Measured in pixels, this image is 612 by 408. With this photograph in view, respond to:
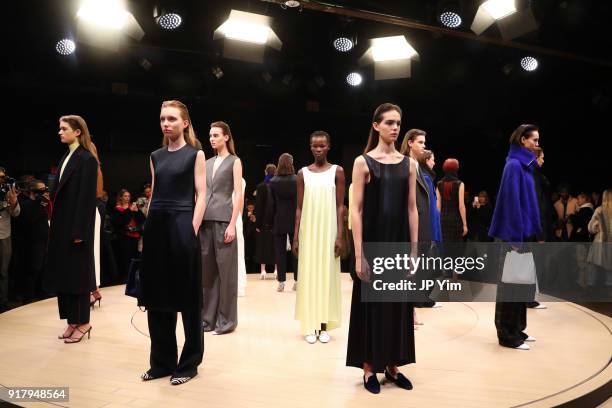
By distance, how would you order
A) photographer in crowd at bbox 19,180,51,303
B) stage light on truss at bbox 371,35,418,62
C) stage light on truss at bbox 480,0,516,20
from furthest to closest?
stage light on truss at bbox 371,35,418,62 < photographer in crowd at bbox 19,180,51,303 < stage light on truss at bbox 480,0,516,20

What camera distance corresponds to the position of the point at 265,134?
11.7 meters

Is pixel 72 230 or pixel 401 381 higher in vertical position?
pixel 72 230

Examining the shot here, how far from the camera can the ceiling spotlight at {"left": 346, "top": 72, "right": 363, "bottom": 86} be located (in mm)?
10461

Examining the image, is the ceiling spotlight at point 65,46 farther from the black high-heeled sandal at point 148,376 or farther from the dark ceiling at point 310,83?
the black high-heeled sandal at point 148,376

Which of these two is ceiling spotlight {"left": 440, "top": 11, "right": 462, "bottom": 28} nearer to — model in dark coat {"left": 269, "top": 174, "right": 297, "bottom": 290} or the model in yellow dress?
model in dark coat {"left": 269, "top": 174, "right": 297, "bottom": 290}

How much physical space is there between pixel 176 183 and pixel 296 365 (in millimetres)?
1408

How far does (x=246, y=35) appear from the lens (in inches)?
299

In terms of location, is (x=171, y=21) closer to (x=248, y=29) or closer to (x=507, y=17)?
(x=248, y=29)

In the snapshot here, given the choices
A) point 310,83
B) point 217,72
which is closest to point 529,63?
point 310,83

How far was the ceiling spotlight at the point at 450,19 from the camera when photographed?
7.30 meters

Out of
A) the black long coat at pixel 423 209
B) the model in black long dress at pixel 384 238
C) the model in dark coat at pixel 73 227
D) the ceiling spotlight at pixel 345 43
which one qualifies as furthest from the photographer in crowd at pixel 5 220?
the ceiling spotlight at pixel 345 43

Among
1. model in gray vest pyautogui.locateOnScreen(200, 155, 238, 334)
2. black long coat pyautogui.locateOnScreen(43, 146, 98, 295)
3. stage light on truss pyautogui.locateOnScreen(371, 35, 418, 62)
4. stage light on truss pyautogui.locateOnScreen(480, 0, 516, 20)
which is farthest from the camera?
stage light on truss pyautogui.locateOnScreen(371, 35, 418, 62)

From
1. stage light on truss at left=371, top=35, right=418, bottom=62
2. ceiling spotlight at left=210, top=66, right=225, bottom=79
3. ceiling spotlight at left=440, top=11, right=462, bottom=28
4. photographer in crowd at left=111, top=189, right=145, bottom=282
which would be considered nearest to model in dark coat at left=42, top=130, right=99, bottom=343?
photographer in crowd at left=111, top=189, right=145, bottom=282

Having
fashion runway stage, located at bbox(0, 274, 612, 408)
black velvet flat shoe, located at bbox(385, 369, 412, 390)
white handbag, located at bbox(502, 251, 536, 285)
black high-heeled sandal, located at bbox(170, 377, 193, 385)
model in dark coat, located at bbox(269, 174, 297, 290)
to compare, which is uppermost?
model in dark coat, located at bbox(269, 174, 297, 290)
